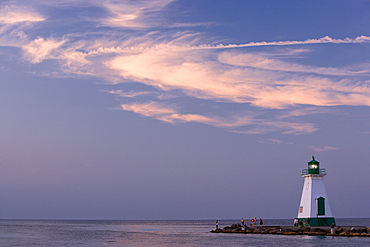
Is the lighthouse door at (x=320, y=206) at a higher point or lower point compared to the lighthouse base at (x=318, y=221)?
higher

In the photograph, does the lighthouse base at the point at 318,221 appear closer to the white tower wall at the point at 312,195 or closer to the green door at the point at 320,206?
the white tower wall at the point at 312,195

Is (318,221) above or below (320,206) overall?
below

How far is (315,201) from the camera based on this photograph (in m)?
51.3

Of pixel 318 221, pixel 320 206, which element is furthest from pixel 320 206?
pixel 318 221

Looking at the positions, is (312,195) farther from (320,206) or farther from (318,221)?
(318,221)

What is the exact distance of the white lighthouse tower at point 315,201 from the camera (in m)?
51.4

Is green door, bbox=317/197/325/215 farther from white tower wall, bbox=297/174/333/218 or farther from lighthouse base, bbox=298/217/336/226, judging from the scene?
lighthouse base, bbox=298/217/336/226

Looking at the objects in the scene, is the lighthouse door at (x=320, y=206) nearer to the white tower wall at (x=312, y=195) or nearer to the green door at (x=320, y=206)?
the green door at (x=320, y=206)

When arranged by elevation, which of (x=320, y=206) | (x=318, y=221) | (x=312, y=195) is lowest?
(x=318, y=221)

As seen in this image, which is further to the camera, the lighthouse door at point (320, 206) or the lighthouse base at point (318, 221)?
the lighthouse base at point (318, 221)

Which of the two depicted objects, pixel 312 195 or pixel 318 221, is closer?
pixel 312 195

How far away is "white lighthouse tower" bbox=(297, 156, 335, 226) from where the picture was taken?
169 ft

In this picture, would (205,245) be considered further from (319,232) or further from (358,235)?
(358,235)

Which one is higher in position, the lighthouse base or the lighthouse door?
the lighthouse door
